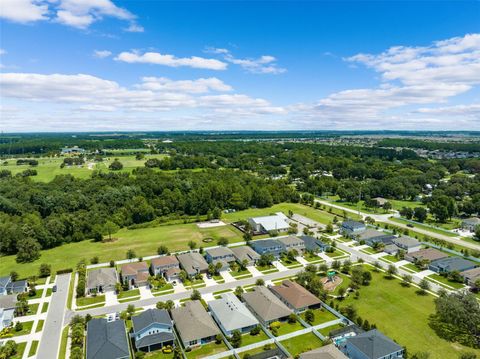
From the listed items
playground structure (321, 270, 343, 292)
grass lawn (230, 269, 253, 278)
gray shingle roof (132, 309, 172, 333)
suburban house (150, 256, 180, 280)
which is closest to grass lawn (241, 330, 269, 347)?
gray shingle roof (132, 309, 172, 333)

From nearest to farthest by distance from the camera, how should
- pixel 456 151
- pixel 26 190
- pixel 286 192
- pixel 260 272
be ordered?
pixel 260 272 < pixel 26 190 < pixel 286 192 < pixel 456 151

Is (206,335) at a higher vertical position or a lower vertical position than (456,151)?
lower

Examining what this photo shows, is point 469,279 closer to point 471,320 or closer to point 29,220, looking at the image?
point 471,320

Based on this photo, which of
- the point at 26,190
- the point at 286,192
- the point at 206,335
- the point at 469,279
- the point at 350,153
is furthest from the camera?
the point at 350,153

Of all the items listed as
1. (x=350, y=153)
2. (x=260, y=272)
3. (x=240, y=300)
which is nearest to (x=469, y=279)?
(x=260, y=272)

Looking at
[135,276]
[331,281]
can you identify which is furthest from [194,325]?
[331,281]

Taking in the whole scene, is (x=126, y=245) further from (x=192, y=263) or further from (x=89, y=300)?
(x=89, y=300)

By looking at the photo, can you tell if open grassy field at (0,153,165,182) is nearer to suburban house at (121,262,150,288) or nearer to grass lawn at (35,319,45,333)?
suburban house at (121,262,150,288)
